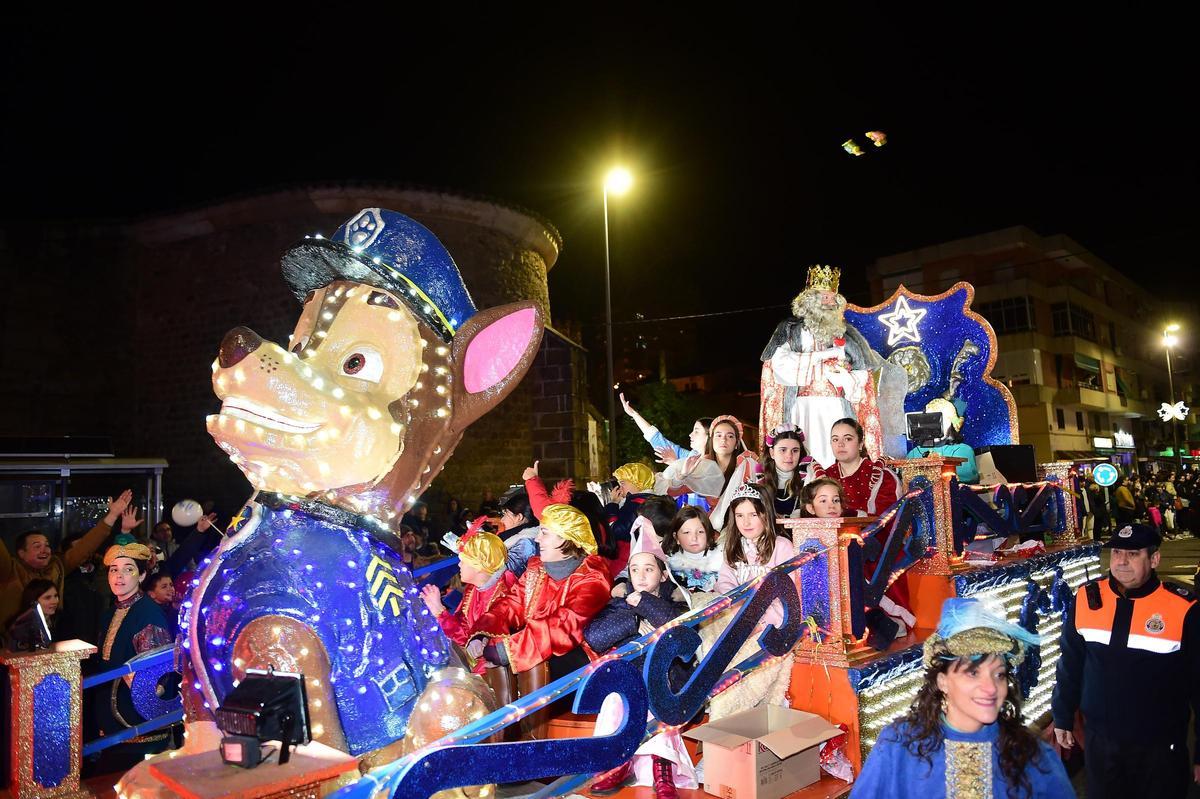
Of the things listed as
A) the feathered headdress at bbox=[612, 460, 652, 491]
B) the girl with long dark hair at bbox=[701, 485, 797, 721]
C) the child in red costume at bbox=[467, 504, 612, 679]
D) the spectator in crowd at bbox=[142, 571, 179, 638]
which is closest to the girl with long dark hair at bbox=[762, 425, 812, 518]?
the feathered headdress at bbox=[612, 460, 652, 491]

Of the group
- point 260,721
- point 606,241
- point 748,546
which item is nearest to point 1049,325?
point 606,241

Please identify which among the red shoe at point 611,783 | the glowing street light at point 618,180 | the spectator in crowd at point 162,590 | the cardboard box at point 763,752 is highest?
the glowing street light at point 618,180

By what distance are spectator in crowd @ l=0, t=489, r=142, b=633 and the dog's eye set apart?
145 inches

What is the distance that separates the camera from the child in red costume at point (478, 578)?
4.29m

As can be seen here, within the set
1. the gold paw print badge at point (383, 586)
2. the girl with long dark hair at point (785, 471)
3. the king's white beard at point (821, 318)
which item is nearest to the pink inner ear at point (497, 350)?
the gold paw print badge at point (383, 586)

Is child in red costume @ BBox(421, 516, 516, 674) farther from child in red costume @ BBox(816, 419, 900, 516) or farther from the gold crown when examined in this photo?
the gold crown

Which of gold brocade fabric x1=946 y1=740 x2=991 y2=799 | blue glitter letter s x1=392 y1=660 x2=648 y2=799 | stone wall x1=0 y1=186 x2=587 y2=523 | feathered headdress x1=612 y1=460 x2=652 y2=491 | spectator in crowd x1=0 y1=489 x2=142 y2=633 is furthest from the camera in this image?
stone wall x1=0 y1=186 x2=587 y2=523

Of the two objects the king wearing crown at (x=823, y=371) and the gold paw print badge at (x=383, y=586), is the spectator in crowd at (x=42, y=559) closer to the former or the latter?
the gold paw print badge at (x=383, y=586)

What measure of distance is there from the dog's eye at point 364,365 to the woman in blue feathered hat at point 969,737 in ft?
7.08

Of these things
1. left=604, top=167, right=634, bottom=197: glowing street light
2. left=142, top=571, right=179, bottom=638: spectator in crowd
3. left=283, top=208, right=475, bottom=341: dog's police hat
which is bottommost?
left=142, top=571, right=179, bottom=638: spectator in crowd

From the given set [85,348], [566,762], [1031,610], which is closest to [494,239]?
[85,348]

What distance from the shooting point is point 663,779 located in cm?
386

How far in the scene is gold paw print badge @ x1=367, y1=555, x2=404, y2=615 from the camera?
282 cm

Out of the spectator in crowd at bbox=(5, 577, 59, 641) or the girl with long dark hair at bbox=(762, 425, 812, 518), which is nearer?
the spectator in crowd at bbox=(5, 577, 59, 641)
